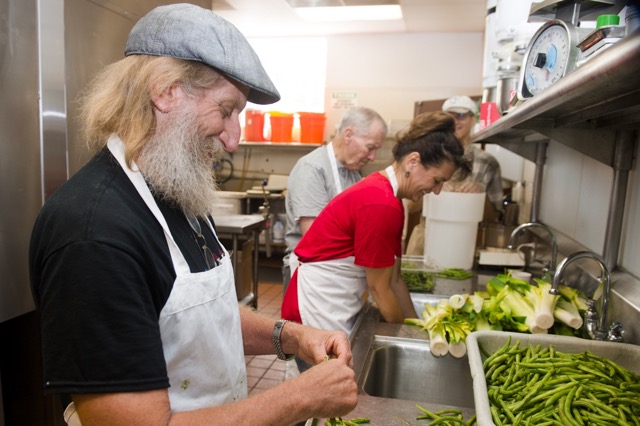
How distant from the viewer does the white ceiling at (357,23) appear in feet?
17.9

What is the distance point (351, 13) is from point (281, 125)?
1789 mm

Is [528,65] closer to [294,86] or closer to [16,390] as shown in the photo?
[16,390]

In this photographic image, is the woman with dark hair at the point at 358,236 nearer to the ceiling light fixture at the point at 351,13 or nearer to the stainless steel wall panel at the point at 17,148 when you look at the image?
the stainless steel wall panel at the point at 17,148

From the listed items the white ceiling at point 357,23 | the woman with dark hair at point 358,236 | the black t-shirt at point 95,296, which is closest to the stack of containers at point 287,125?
the white ceiling at point 357,23

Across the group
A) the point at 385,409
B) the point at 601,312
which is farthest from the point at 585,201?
the point at 385,409

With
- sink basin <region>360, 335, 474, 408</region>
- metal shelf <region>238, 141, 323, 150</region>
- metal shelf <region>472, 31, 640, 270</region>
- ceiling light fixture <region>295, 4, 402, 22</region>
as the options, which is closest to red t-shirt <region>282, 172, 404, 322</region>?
sink basin <region>360, 335, 474, 408</region>

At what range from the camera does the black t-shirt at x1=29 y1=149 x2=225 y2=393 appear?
86cm

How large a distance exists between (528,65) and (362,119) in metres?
1.63

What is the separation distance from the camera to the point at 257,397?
39.5 inches

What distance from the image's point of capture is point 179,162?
3.62ft

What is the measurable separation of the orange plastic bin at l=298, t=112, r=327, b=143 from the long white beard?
5.61m

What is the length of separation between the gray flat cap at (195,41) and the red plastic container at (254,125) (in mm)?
5705

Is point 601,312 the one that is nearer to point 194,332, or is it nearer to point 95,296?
point 194,332

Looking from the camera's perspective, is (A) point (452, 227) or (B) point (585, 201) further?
(A) point (452, 227)
